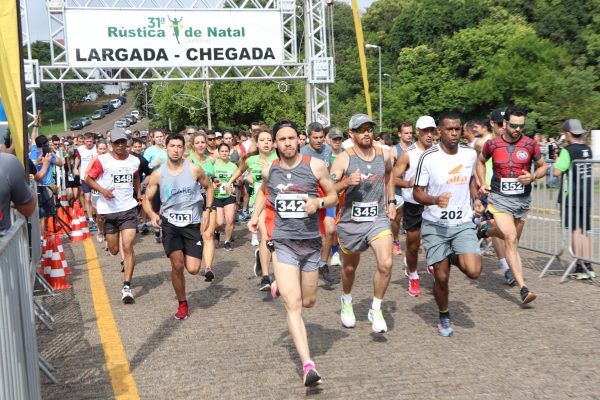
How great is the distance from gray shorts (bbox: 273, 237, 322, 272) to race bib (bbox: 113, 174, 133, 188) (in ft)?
12.9

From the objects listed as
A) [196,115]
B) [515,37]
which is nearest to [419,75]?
[515,37]

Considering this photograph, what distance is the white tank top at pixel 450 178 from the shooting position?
21.1 feet

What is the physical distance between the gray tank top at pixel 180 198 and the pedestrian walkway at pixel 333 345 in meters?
1.03

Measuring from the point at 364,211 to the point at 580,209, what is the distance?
145 inches

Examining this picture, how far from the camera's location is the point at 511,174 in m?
7.73

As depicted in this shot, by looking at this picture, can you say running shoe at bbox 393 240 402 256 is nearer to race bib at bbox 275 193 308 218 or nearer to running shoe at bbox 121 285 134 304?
running shoe at bbox 121 285 134 304

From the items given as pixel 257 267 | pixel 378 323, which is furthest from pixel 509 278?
pixel 257 267

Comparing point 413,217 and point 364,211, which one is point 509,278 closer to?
point 413,217

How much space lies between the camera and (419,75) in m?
58.2

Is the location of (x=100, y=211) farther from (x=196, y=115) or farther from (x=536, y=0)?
(x=536, y=0)

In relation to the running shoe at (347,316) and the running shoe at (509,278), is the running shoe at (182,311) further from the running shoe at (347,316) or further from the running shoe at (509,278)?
the running shoe at (509,278)

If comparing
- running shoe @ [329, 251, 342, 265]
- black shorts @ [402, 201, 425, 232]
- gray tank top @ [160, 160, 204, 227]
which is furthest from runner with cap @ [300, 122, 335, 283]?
gray tank top @ [160, 160, 204, 227]

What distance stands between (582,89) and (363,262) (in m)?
22.9

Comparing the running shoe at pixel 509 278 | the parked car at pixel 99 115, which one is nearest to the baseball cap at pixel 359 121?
the running shoe at pixel 509 278
